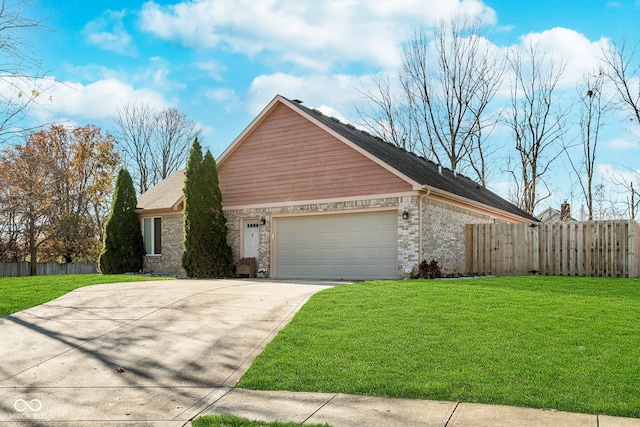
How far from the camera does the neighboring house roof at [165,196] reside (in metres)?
22.1

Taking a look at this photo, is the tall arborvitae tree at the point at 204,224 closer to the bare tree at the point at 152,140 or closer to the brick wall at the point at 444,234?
the brick wall at the point at 444,234

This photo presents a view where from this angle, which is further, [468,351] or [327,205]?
[327,205]

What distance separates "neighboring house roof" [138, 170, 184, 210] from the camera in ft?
72.5

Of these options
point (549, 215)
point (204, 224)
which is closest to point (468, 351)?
point (204, 224)

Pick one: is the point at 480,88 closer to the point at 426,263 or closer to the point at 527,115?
the point at 527,115

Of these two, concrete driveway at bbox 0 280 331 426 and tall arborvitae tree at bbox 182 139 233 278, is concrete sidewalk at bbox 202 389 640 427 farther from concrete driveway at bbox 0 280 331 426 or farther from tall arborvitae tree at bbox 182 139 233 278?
tall arborvitae tree at bbox 182 139 233 278

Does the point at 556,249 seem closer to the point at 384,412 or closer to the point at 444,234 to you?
the point at 444,234

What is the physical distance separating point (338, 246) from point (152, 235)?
9525 millimetres

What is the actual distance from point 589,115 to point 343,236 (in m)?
19.6

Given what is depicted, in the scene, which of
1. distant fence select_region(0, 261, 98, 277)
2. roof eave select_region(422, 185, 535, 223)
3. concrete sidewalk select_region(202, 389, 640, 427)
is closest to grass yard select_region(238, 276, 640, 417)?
concrete sidewalk select_region(202, 389, 640, 427)

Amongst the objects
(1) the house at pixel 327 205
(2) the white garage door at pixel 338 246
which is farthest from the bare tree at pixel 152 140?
Answer: (2) the white garage door at pixel 338 246

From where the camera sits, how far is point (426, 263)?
15.9 meters

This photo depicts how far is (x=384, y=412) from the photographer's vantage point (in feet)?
17.6

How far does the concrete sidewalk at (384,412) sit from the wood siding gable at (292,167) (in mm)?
10815
